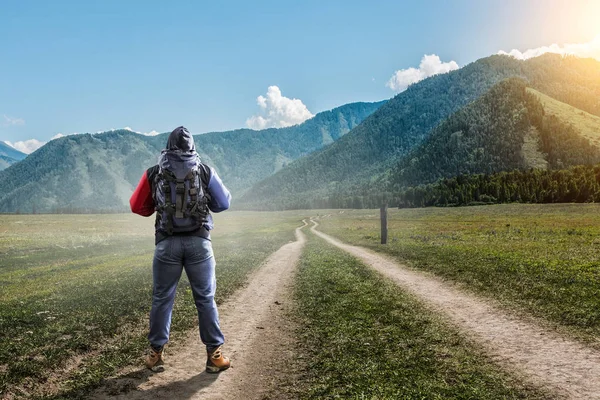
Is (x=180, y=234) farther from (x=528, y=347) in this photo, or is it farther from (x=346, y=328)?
(x=528, y=347)

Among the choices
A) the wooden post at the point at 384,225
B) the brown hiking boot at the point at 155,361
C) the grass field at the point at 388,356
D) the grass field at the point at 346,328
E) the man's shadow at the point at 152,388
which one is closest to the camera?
the grass field at the point at 388,356

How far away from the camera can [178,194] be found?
721 cm

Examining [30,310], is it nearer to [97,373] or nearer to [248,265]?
[97,373]

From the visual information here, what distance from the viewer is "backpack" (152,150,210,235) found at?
720 centimetres

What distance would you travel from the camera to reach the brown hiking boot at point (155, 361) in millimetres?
7367

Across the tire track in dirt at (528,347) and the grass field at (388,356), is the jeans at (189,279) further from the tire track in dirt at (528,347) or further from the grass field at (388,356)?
the tire track in dirt at (528,347)

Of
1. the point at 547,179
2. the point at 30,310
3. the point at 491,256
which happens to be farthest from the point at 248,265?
the point at 547,179

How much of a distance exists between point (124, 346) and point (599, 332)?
10.7 m

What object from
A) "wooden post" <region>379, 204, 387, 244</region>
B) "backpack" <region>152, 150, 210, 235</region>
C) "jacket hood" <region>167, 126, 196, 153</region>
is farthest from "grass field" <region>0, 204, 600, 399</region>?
"wooden post" <region>379, 204, 387, 244</region>

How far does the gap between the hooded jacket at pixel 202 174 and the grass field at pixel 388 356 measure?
3.55m

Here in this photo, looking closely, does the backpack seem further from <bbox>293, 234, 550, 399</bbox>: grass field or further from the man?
<bbox>293, 234, 550, 399</bbox>: grass field

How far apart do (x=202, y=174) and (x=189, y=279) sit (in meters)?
2.02

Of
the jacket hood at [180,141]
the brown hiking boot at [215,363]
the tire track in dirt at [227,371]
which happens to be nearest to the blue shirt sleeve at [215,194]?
the jacket hood at [180,141]

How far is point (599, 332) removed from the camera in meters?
8.80
